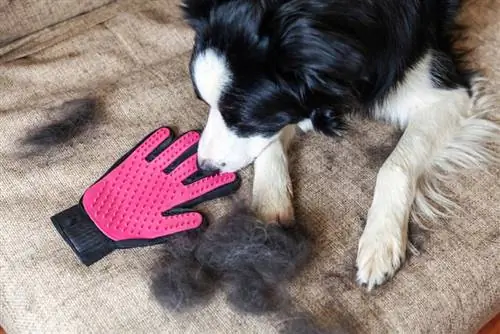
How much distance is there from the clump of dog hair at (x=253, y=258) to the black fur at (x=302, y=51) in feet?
0.64

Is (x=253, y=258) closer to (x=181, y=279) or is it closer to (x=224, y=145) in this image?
(x=181, y=279)

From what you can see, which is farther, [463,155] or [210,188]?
[463,155]

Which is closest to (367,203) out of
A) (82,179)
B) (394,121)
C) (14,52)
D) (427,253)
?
(427,253)

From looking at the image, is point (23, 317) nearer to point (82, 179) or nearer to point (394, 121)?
point (82, 179)

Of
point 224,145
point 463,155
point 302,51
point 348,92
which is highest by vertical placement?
point 302,51

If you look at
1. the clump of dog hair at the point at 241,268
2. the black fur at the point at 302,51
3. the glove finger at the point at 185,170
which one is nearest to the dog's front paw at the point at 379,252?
the clump of dog hair at the point at 241,268

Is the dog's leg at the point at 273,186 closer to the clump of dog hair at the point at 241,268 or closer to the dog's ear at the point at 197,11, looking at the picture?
the clump of dog hair at the point at 241,268

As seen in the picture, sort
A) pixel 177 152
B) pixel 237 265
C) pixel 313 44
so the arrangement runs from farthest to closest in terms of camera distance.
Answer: pixel 177 152 < pixel 237 265 < pixel 313 44

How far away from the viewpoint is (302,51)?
1064 mm

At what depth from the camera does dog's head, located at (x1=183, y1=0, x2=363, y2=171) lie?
1062 mm

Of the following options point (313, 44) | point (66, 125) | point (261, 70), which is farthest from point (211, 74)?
point (66, 125)

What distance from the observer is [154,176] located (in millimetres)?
1319

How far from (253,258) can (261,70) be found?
0.34 metres

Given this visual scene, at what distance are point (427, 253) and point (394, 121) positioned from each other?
38cm
